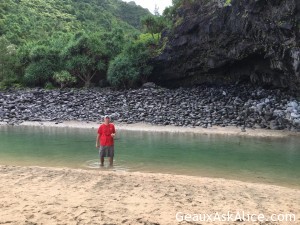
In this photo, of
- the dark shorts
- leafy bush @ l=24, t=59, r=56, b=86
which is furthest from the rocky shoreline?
the dark shorts

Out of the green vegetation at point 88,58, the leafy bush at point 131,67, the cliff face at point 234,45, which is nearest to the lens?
the cliff face at point 234,45

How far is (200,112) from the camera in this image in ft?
94.8

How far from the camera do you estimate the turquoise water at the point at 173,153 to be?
41.8ft

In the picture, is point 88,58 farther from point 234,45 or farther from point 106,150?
point 106,150

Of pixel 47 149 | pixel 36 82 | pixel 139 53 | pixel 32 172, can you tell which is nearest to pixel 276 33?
pixel 139 53

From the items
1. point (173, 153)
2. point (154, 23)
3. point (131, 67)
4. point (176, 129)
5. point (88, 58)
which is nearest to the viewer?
point (173, 153)

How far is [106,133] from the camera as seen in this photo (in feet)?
42.0

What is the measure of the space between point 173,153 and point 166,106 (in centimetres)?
1498

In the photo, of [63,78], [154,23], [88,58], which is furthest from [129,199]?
[154,23]

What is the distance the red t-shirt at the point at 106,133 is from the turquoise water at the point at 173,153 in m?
0.99

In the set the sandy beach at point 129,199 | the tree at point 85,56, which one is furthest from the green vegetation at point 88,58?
the sandy beach at point 129,199

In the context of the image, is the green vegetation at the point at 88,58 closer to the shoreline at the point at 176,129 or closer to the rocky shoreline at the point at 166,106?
the rocky shoreline at the point at 166,106

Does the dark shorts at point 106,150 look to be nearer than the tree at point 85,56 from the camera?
Yes

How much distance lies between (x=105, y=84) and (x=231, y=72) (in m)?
15.9
